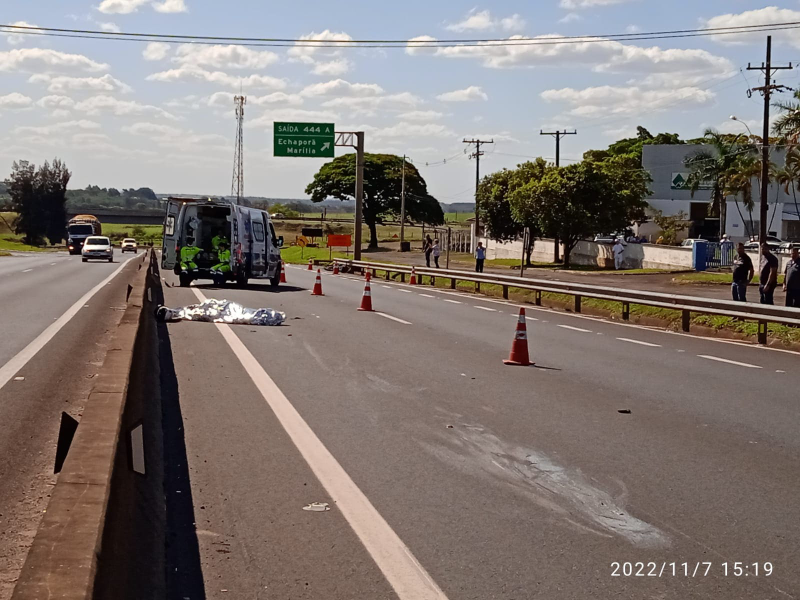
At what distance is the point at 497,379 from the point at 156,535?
23.1 feet

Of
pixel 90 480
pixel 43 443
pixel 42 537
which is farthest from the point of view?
pixel 43 443

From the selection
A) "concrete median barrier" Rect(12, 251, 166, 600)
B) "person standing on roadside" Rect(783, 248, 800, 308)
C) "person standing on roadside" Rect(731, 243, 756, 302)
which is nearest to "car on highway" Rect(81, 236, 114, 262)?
"person standing on roadside" Rect(731, 243, 756, 302)

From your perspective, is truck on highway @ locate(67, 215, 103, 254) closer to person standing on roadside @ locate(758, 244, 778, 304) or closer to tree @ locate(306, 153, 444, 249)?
tree @ locate(306, 153, 444, 249)

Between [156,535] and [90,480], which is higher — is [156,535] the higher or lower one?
the lower one

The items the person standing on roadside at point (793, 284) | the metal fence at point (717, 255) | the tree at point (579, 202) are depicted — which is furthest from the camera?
the tree at point (579, 202)

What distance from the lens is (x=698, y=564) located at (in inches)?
214

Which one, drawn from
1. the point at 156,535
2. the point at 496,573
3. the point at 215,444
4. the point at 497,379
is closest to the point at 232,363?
the point at 497,379

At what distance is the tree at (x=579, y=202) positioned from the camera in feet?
185

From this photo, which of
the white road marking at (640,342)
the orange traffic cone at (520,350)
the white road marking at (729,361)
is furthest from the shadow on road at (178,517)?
the white road marking at (640,342)

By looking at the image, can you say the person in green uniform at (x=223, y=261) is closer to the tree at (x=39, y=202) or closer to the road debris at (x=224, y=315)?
the road debris at (x=224, y=315)

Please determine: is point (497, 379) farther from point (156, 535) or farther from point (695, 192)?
point (695, 192)

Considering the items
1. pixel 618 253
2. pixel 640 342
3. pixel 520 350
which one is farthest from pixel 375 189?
pixel 520 350

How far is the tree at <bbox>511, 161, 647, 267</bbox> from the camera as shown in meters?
56.4

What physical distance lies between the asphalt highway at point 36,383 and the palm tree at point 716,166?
50.2 meters
